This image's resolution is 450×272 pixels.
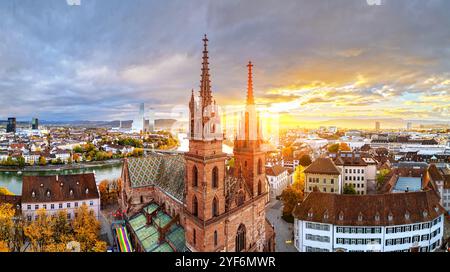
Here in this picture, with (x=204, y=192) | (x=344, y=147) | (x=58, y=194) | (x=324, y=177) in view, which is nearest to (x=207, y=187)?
(x=204, y=192)

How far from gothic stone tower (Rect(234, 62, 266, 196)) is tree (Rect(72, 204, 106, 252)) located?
5.08 metres

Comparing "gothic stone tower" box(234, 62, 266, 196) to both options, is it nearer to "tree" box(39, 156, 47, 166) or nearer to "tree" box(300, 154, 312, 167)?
"tree" box(39, 156, 47, 166)

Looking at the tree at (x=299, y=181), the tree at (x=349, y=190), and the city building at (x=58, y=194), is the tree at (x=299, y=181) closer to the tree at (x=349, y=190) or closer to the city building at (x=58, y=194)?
the tree at (x=349, y=190)

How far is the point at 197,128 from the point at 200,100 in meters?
0.73

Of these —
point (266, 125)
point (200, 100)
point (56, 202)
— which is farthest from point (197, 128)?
point (56, 202)

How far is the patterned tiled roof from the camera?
1101 centimetres

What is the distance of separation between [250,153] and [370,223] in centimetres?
544

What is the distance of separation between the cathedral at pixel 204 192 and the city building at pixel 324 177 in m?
8.16

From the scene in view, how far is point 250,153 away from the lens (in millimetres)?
8672
